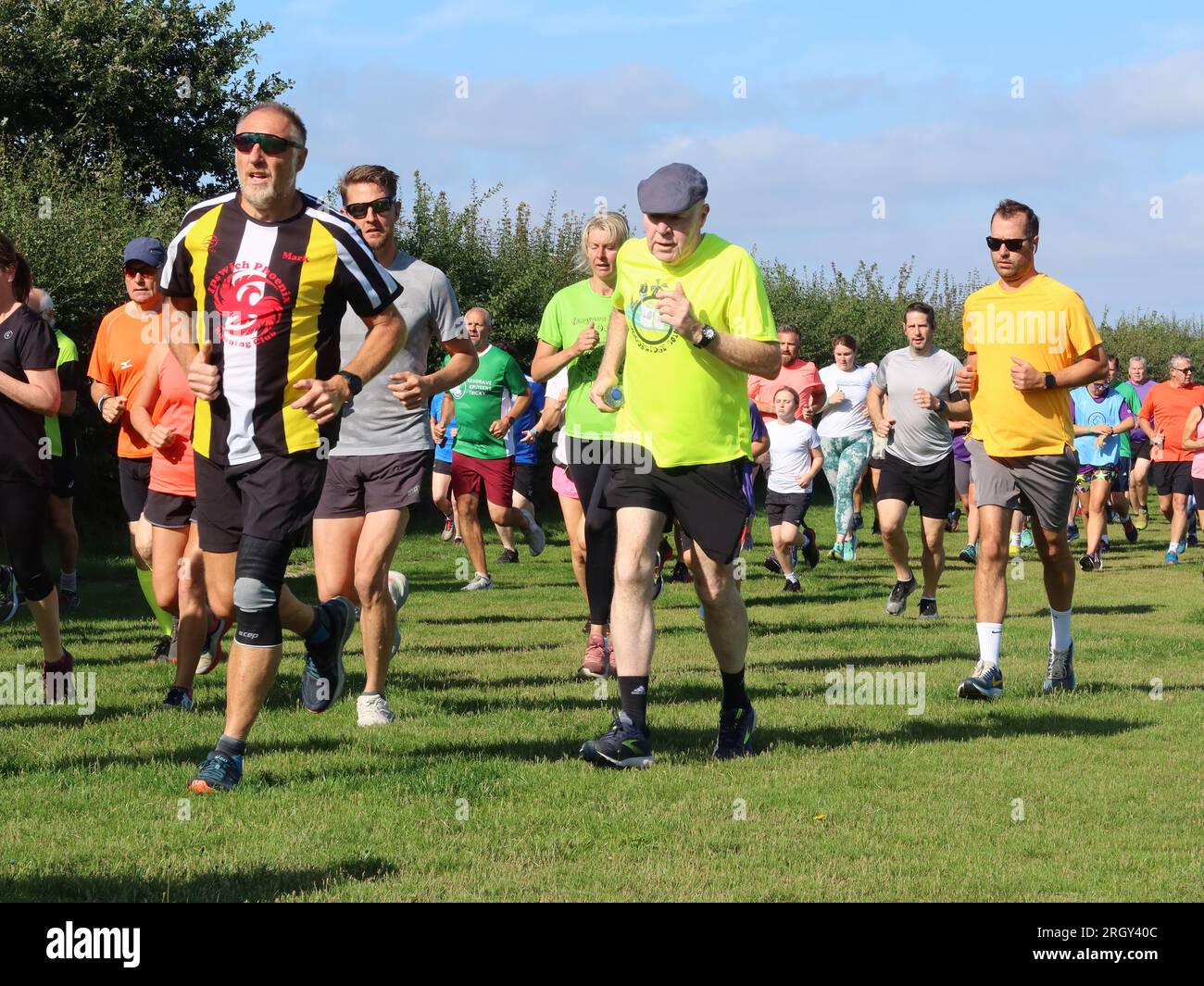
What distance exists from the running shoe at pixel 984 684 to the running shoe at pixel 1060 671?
0.37 meters

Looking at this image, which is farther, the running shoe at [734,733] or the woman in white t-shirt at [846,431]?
the woman in white t-shirt at [846,431]

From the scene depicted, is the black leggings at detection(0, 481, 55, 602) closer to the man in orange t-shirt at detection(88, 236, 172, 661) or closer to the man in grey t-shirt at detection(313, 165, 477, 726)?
the man in orange t-shirt at detection(88, 236, 172, 661)

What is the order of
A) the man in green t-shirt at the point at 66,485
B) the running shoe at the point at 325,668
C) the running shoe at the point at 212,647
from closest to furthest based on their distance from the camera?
the running shoe at the point at 325,668 → the running shoe at the point at 212,647 → the man in green t-shirt at the point at 66,485

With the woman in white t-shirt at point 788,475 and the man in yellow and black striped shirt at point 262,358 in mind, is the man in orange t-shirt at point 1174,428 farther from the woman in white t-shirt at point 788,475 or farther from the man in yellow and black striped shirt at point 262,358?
the man in yellow and black striped shirt at point 262,358

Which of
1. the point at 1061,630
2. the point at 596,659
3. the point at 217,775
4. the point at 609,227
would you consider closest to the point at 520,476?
the point at 596,659

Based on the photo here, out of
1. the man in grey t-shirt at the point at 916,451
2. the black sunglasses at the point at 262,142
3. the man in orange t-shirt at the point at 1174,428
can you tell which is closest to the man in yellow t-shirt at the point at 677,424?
the black sunglasses at the point at 262,142

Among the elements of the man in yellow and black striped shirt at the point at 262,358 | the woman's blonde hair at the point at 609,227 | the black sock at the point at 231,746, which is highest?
the woman's blonde hair at the point at 609,227

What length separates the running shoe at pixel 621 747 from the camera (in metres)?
6.33

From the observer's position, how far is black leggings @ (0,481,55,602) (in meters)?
7.73

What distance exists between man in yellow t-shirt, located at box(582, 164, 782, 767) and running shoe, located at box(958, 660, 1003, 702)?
2.07 metres

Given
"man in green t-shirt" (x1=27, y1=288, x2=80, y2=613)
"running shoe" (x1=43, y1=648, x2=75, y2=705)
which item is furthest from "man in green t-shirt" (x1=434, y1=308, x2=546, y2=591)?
"running shoe" (x1=43, y1=648, x2=75, y2=705)

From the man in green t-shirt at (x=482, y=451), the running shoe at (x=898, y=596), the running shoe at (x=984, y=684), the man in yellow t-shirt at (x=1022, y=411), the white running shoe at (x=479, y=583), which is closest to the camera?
the running shoe at (x=984, y=684)

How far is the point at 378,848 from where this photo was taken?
5.00 meters

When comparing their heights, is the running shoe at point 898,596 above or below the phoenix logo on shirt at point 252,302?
below
